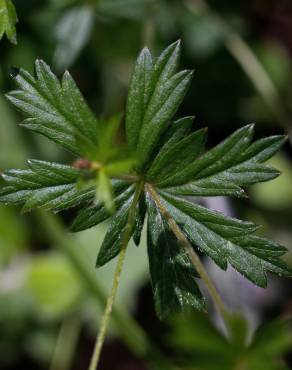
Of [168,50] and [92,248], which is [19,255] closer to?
[92,248]

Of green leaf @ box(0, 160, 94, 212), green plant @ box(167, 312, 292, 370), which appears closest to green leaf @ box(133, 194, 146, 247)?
green leaf @ box(0, 160, 94, 212)

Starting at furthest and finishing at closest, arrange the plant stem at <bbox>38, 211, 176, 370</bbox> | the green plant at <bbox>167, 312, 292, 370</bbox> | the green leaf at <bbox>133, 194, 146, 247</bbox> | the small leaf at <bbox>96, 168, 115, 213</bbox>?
the plant stem at <bbox>38, 211, 176, 370</bbox> → the green plant at <bbox>167, 312, 292, 370</bbox> → the green leaf at <bbox>133, 194, 146, 247</bbox> → the small leaf at <bbox>96, 168, 115, 213</bbox>

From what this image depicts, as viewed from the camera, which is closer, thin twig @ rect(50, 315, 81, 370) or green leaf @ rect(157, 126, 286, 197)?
green leaf @ rect(157, 126, 286, 197)

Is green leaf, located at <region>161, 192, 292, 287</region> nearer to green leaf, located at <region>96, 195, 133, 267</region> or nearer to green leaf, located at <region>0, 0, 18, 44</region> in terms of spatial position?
green leaf, located at <region>96, 195, 133, 267</region>

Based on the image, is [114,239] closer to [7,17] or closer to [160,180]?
[160,180]

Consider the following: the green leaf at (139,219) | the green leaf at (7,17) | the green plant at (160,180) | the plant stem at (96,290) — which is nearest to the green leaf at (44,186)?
the green plant at (160,180)

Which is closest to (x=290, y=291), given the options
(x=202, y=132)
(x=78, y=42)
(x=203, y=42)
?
(x=203, y=42)
